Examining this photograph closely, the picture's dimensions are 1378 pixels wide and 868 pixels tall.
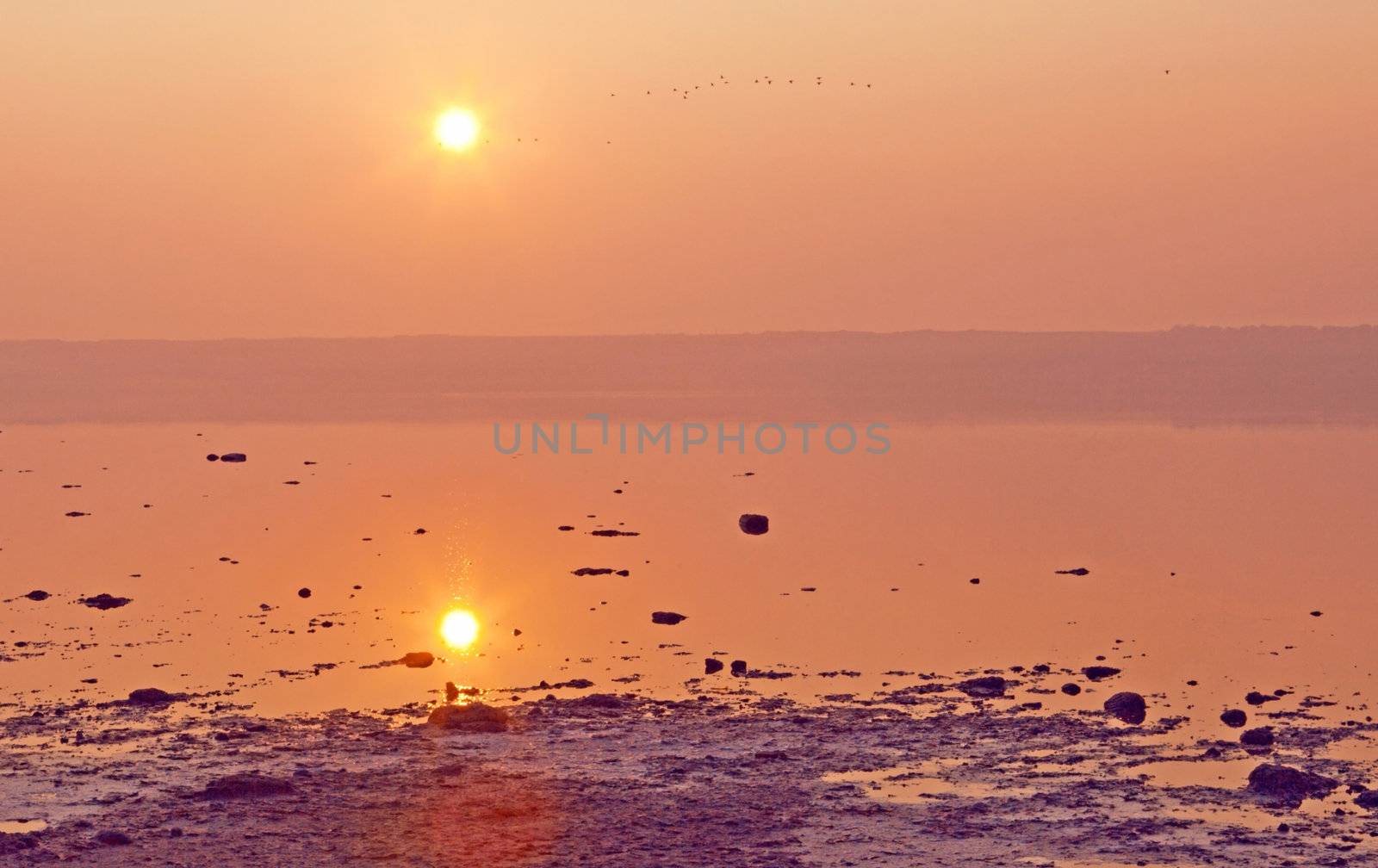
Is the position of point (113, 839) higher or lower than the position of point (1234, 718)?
lower

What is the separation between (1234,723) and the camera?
17406 millimetres

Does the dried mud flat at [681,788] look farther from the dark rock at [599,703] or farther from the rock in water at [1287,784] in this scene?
the rock in water at [1287,784]

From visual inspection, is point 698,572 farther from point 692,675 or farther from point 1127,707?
point 1127,707

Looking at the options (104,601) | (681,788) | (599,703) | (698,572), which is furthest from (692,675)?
(104,601)

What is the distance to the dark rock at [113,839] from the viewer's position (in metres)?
13.8

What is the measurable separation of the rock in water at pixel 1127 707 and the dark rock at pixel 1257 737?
1.15 metres

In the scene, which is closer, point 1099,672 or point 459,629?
point 1099,672

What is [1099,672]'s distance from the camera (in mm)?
19938

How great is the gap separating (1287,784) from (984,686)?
14.7 ft

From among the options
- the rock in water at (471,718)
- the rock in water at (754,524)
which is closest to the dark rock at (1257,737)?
the rock in water at (471,718)

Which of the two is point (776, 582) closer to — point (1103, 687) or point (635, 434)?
point (1103, 687)

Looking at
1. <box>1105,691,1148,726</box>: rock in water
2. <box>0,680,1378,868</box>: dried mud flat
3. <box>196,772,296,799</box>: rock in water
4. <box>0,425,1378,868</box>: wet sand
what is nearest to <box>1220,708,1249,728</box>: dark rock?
<box>0,425,1378,868</box>: wet sand

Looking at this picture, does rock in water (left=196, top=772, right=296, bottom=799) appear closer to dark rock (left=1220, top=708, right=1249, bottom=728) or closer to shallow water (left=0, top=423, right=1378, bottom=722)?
shallow water (left=0, top=423, right=1378, bottom=722)

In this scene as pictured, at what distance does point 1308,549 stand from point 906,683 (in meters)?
13.7
